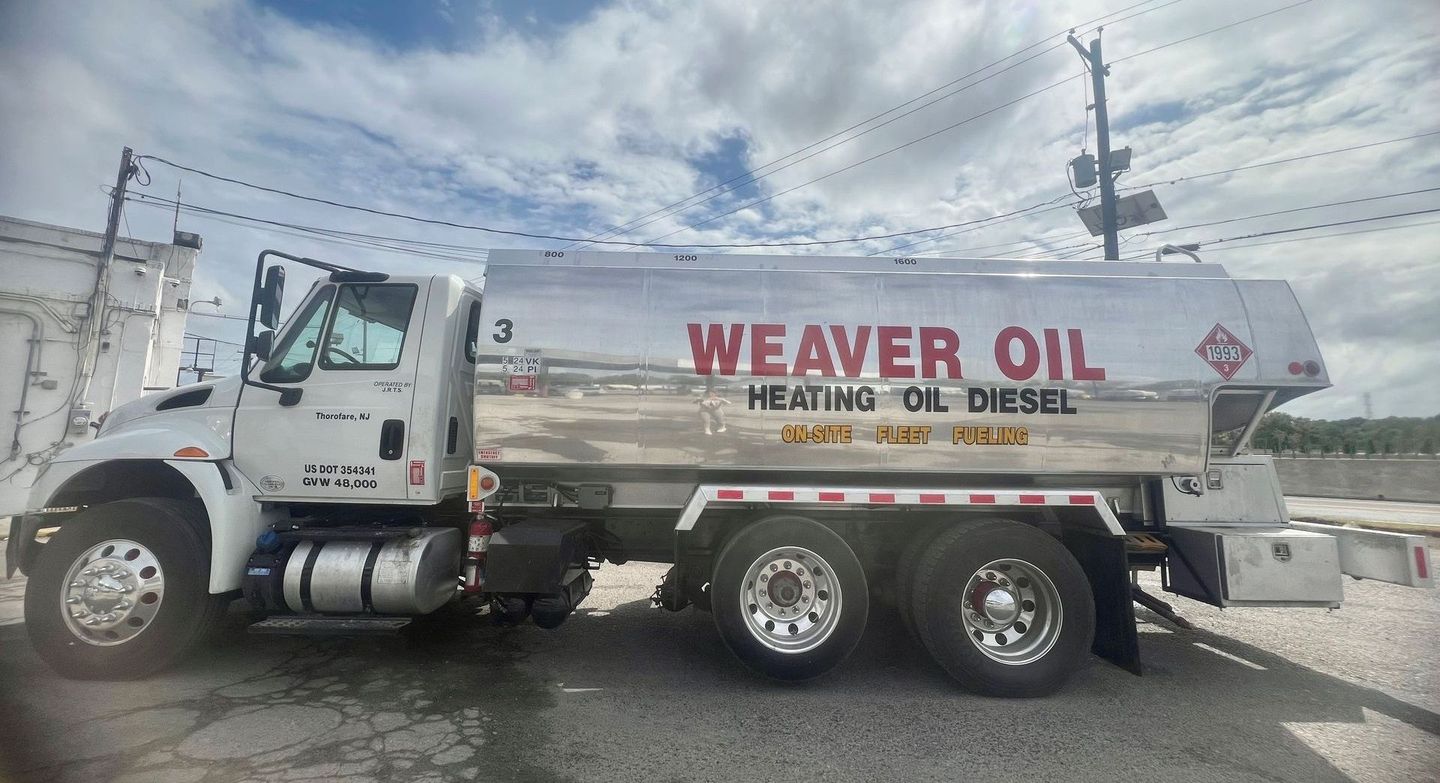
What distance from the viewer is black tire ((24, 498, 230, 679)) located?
440cm

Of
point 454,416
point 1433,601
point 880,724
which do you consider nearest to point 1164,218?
point 1433,601

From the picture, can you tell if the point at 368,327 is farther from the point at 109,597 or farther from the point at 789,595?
the point at 789,595

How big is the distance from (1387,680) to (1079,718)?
2.88 metres

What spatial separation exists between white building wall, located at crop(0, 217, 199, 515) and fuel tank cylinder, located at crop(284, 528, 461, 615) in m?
8.45

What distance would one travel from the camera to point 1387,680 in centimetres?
481

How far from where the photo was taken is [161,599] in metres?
4.49

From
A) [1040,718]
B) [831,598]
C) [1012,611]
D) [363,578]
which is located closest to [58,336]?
[363,578]

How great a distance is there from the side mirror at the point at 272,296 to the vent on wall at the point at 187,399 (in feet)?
3.81

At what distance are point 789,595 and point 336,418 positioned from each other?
378 cm

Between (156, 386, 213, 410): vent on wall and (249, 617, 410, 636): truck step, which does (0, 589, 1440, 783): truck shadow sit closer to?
(249, 617, 410, 636): truck step

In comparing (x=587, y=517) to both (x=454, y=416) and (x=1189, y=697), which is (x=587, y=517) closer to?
(x=454, y=416)

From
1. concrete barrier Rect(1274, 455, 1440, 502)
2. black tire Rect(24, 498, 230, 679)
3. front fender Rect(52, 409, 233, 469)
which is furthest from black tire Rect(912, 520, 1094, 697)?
concrete barrier Rect(1274, 455, 1440, 502)

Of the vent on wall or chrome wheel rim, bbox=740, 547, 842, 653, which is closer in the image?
chrome wheel rim, bbox=740, 547, 842, 653

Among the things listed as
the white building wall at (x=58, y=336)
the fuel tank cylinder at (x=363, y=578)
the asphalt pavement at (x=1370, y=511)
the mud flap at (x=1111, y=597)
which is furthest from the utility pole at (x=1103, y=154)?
the white building wall at (x=58, y=336)
